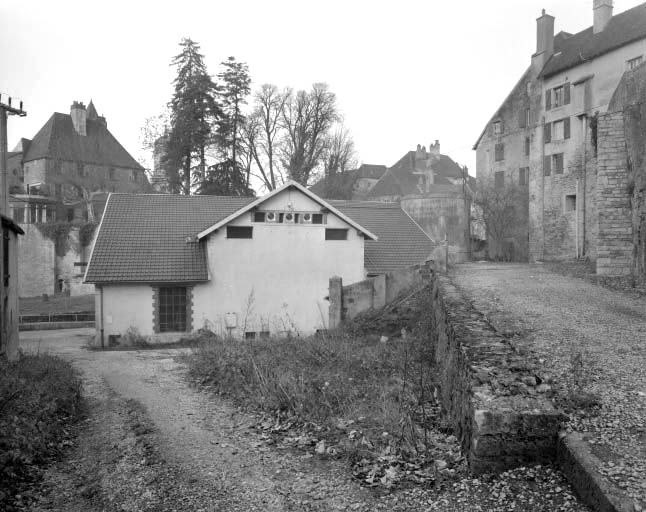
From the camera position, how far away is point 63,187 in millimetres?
58344

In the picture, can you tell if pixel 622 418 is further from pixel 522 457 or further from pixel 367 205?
pixel 367 205

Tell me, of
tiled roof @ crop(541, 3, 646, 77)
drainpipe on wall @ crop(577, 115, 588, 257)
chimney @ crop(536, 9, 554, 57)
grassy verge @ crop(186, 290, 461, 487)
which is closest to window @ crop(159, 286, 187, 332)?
grassy verge @ crop(186, 290, 461, 487)

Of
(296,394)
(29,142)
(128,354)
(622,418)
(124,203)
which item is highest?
(29,142)

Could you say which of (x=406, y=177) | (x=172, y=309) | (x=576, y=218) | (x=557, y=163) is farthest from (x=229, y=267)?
(x=406, y=177)

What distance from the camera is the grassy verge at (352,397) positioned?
5.62 meters

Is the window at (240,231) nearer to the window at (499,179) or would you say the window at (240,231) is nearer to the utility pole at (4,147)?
the utility pole at (4,147)

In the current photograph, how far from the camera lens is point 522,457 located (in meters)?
4.61

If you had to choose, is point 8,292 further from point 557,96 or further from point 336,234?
point 557,96

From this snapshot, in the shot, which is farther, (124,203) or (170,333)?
(124,203)

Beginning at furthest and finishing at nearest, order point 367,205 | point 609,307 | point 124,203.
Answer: point 367,205, point 124,203, point 609,307

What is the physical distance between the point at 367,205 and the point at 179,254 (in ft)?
36.7

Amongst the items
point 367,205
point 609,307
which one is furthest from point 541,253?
point 609,307

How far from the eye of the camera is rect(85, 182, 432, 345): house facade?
25.8 meters

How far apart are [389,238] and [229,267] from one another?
866cm
